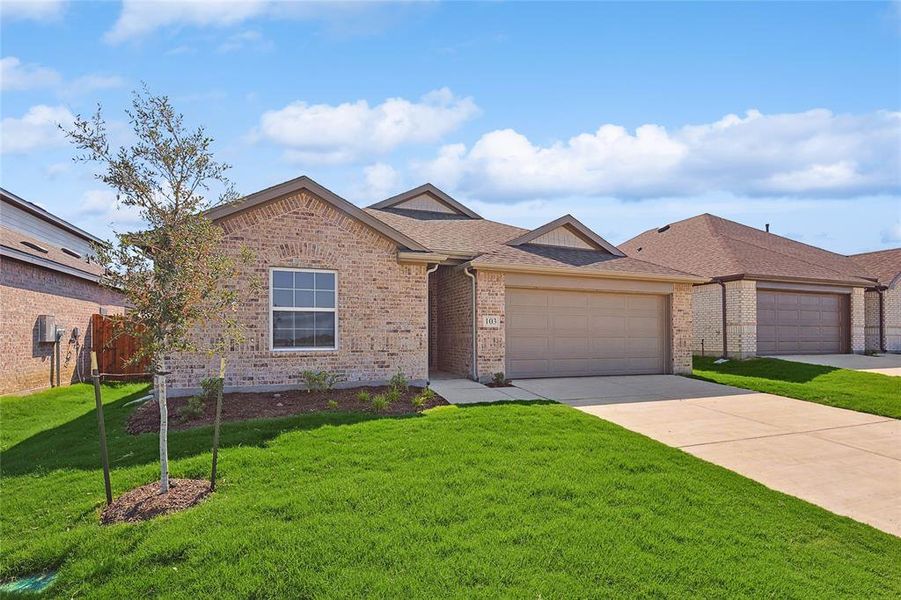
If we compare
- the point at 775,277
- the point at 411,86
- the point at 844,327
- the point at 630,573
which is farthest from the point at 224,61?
the point at 844,327

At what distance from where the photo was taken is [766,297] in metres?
18.2

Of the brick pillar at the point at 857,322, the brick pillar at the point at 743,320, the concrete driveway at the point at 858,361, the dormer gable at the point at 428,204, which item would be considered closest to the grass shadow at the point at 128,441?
the dormer gable at the point at 428,204

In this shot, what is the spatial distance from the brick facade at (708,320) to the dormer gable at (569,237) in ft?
17.5

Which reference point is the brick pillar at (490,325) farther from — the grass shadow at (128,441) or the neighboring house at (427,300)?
the grass shadow at (128,441)

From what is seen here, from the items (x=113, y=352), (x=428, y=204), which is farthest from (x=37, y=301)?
(x=428, y=204)

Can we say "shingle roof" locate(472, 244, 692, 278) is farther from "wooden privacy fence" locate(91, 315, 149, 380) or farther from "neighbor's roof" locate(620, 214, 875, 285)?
"wooden privacy fence" locate(91, 315, 149, 380)

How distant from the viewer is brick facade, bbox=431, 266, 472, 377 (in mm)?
13148

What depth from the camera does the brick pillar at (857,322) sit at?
19.6 meters

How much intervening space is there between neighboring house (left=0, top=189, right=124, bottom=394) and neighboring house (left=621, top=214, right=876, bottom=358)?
17980mm

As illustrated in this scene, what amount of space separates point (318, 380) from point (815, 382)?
1229 centimetres

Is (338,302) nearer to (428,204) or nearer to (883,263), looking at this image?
(428,204)

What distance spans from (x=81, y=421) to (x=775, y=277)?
1937 centimetres

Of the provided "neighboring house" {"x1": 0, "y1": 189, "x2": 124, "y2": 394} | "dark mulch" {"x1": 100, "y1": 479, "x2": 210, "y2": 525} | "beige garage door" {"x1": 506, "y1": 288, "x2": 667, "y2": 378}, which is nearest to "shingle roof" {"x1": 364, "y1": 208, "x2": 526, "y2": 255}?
"beige garage door" {"x1": 506, "y1": 288, "x2": 667, "y2": 378}

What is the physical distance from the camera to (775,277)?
17.7m
